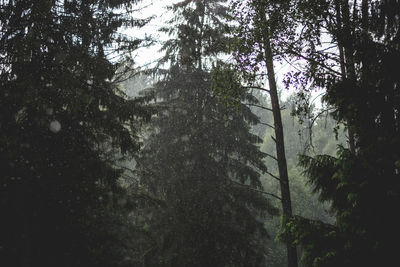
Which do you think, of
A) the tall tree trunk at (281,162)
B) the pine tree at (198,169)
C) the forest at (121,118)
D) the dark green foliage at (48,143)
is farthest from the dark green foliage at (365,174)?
the pine tree at (198,169)

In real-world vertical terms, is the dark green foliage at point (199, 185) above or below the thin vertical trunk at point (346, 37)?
below

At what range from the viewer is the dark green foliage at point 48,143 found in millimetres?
5809

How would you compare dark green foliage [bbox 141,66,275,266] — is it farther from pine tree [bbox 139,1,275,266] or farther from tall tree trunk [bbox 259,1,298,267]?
tall tree trunk [bbox 259,1,298,267]

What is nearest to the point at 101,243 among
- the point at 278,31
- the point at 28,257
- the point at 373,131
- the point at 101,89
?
the point at 28,257

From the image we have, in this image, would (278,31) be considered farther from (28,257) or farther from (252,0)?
(28,257)

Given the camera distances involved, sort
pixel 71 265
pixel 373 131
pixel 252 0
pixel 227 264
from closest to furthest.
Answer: pixel 373 131
pixel 71 265
pixel 252 0
pixel 227 264

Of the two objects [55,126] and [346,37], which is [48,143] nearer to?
[55,126]

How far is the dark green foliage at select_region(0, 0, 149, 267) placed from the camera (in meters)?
5.81

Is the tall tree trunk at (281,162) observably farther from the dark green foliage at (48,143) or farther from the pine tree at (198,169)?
the dark green foliage at (48,143)

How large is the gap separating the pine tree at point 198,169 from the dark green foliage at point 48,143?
3981mm

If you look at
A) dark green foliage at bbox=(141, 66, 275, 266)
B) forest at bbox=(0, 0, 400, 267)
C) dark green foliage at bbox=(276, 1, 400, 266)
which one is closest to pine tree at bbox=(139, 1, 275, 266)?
→ dark green foliage at bbox=(141, 66, 275, 266)

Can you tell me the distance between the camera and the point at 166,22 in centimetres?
1427

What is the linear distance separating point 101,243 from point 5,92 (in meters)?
3.85

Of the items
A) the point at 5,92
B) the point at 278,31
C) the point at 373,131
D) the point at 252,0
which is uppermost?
the point at 252,0
